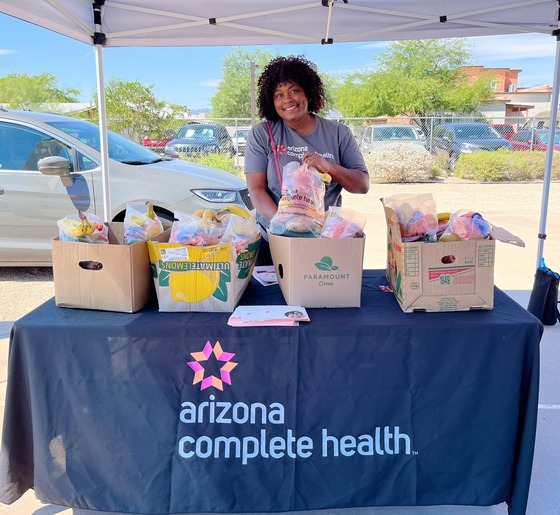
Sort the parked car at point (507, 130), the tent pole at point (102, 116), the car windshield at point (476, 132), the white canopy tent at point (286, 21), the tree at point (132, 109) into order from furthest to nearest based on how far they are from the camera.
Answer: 1. the parked car at point (507, 130)
2. the car windshield at point (476, 132)
3. the tree at point (132, 109)
4. the tent pole at point (102, 116)
5. the white canopy tent at point (286, 21)

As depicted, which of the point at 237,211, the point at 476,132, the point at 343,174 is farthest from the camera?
the point at 476,132

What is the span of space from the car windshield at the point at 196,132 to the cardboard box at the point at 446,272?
13.3m

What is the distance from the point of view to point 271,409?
1.86m

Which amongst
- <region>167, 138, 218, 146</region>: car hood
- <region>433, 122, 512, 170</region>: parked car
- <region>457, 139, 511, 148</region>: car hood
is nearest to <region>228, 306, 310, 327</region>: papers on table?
<region>167, 138, 218, 146</region>: car hood

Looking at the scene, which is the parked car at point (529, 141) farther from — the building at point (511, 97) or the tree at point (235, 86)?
the tree at point (235, 86)

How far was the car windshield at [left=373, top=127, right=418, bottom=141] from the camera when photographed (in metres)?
15.0

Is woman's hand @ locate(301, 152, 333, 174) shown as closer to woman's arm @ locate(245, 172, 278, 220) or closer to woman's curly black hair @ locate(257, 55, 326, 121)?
woman's arm @ locate(245, 172, 278, 220)

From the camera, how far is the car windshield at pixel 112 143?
505cm

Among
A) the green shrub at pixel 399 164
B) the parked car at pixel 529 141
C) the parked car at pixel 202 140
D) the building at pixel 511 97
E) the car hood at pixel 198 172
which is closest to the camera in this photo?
the car hood at pixel 198 172

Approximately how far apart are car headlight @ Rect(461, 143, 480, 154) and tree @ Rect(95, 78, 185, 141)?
26.8ft

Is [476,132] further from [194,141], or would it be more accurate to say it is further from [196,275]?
[196,275]

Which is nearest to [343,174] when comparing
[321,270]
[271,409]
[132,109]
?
[321,270]

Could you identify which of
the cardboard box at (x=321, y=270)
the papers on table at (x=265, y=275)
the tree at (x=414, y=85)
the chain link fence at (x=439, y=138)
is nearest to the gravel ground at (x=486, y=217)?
the chain link fence at (x=439, y=138)

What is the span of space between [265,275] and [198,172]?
311 cm
